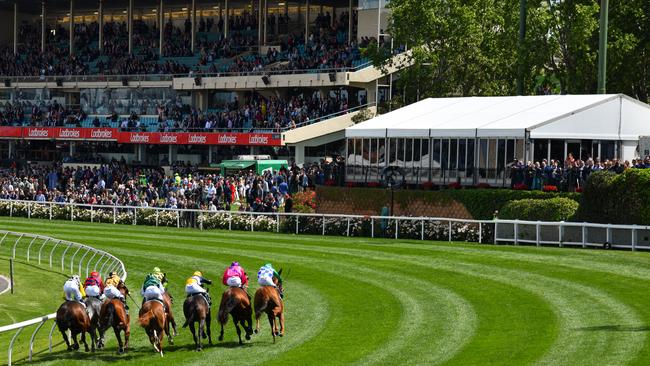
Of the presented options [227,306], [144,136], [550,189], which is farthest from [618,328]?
[144,136]

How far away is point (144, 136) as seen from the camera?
188ft

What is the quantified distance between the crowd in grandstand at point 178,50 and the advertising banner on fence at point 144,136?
484 centimetres

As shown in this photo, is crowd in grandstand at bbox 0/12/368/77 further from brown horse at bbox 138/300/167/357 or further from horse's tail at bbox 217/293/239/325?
brown horse at bbox 138/300/167/357

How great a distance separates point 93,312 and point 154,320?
4.13 ft

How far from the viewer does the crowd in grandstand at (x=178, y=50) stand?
57469 millimetres

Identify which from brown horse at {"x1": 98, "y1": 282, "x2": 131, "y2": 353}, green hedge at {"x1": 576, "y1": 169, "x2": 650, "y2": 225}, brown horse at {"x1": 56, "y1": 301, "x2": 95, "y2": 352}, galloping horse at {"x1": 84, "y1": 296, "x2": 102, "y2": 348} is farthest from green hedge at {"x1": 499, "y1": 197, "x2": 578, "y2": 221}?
brown horse at {"x1": 56, "y1": 301, "x2": 95, "y2": 352}

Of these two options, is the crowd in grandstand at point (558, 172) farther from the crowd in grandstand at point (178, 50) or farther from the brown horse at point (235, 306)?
the crowd in grandstand at point (178, 50)

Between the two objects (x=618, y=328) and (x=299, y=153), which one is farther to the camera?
(x=299, y=153)

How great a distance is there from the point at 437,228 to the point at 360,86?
2549 centimetres

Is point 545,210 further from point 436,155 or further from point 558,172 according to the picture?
point 436,155

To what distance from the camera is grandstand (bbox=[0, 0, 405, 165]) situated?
53.2 m

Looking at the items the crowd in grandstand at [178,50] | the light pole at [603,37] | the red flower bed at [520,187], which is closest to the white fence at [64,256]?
the red flower bed at [520,187]

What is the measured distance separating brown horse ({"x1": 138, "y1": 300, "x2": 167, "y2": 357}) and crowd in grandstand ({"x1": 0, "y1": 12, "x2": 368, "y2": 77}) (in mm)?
39125

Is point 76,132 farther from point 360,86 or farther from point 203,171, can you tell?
point 360,86
